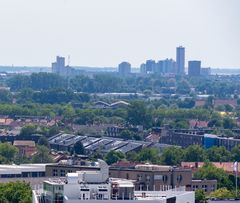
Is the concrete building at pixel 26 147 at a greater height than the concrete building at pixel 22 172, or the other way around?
the concrete building at pixel 22 172

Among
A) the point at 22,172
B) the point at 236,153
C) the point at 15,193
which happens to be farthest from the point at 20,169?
the point at 236,153

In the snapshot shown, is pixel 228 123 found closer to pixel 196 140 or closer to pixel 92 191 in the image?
pixel 196 140

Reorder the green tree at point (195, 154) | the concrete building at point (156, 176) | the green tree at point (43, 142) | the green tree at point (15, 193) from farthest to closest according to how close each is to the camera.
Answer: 1. the green tree at point (43, 142)
2. the green tree at point (195, 154)
3. the concrete building at point (156, 176)
4. the green tree at point (15, 193)

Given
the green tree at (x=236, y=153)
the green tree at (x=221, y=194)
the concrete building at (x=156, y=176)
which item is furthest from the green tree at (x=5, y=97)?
the green tree at (x=221, y=194)

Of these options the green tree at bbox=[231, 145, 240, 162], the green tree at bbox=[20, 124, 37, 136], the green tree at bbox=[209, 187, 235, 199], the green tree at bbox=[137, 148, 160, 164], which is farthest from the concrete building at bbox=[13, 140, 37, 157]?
the green tree at bbox=[209, 187, 235, 199]

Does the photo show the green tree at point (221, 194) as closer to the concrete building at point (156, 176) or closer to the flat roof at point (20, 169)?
the concrete building at point (156, 176)

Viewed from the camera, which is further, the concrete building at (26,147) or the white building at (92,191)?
the concrete building at (26,147)

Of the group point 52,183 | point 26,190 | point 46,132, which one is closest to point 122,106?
point 46,132

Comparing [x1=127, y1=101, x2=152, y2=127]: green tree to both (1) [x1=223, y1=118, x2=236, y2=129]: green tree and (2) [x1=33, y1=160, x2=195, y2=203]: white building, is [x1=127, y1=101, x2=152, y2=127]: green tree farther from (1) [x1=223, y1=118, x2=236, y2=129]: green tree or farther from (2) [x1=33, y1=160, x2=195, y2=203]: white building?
(2) [x1=33, y1=160, x2=195, y2=203]: white building
